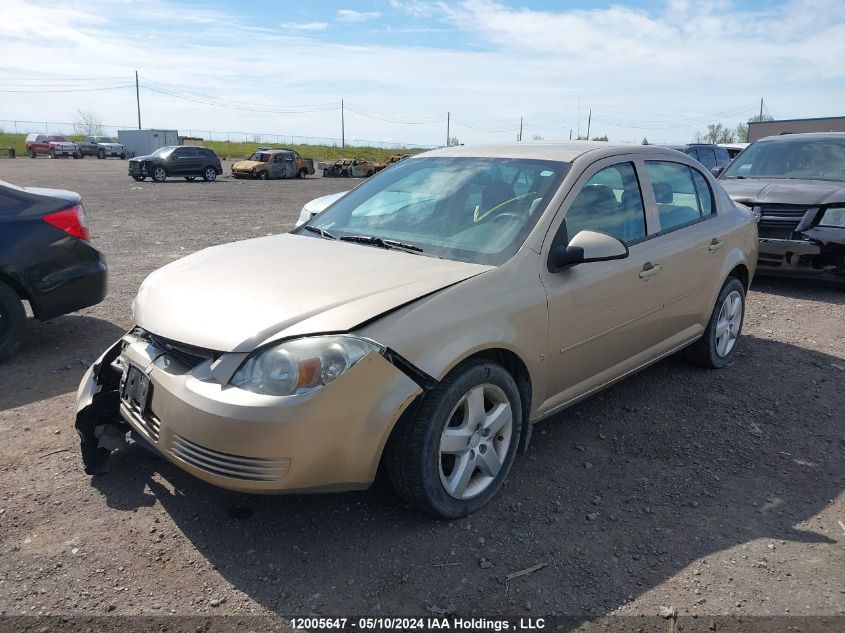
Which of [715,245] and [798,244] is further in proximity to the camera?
[798,244]

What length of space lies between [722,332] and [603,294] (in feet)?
6.64

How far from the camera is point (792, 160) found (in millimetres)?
8758

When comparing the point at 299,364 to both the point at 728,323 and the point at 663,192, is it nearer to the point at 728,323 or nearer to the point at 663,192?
the point at 663,192

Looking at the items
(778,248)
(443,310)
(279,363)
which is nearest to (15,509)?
(279,363)

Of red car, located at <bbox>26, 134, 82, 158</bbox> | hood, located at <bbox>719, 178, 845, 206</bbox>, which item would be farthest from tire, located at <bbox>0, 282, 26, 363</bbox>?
red car, located at <bbox>26, 134, 82, 158</bbox>

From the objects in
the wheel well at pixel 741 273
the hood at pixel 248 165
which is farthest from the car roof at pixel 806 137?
the hood at pixel 248 165

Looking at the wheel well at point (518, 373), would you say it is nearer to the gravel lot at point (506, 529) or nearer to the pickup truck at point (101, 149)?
the gravel lot at point (506, 529)

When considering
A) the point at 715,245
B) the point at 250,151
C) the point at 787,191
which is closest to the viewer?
the point at 715,245

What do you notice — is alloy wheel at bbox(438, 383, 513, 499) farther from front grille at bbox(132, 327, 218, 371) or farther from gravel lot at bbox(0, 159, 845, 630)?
front grille at bbox(132, 327, 218, 371)

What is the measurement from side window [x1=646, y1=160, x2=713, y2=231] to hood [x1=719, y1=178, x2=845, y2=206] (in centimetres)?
305

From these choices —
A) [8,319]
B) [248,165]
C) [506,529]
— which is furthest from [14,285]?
[248,165]

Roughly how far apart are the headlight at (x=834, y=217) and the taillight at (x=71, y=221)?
7.43 meters

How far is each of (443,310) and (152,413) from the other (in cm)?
130

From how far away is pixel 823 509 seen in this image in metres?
3.26
